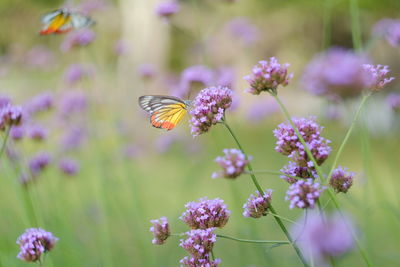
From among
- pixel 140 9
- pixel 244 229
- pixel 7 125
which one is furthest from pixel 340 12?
pixel 7 125

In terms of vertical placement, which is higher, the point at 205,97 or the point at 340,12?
the point at 340,12

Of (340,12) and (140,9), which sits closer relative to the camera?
(140,9)

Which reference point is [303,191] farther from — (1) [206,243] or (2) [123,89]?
(2) [123,89]

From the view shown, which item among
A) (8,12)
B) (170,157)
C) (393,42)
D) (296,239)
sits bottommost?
(296,239)

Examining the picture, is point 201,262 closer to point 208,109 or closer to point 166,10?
point 208,109

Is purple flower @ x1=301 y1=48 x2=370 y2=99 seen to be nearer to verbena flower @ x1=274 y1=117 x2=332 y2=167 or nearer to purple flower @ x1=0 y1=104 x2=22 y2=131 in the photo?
verbena flower @ x1=274 y1=117 x2=332 y2=167

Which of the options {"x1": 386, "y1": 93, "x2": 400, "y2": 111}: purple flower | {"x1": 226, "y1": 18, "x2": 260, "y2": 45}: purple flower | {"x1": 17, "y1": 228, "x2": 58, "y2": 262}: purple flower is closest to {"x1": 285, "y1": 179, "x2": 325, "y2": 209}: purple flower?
{"x1": 17, "y1": 228, "x2": 58, "y2": 262}: purple flower
